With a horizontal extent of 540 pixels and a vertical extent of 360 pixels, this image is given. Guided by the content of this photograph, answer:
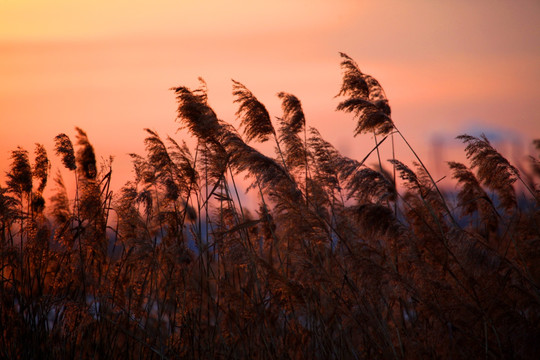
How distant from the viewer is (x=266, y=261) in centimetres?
493

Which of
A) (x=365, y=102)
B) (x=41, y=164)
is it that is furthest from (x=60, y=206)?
(x=365, y=102)

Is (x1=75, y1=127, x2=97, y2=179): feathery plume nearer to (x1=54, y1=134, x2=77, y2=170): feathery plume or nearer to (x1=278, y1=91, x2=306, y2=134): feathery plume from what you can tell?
(x1=54, y1=134, x2=77, y2=170): feathery plume

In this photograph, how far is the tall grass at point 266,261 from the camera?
164 inches

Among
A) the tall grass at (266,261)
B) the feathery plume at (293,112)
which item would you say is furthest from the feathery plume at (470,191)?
the feathery plume at (293,112)

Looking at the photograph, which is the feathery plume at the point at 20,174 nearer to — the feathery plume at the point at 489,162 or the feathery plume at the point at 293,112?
the feathery plume at the point at 293,112

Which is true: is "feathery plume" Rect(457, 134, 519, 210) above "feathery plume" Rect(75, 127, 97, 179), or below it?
below

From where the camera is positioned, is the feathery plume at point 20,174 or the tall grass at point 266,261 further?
the feathery plume at point 20,174

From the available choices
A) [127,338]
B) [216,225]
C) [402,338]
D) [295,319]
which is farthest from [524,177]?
[127,338]

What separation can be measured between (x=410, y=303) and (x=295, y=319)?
983 millimetres

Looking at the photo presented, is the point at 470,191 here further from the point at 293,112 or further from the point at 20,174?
the point at 20,174

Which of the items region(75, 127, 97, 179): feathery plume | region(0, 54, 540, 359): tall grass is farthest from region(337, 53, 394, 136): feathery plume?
region(75, 127, 97, 179): feathery plume

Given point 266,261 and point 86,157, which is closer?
point 266,261

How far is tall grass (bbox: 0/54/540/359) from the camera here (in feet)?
13.7

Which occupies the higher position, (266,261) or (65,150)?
(65,150)
